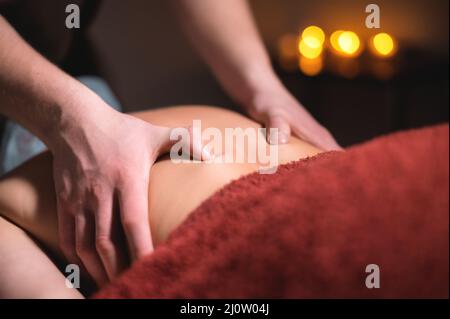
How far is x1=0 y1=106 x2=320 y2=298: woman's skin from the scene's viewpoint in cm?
58

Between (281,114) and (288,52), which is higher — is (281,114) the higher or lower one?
the lower one

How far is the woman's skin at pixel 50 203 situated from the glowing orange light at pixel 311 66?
128 cm

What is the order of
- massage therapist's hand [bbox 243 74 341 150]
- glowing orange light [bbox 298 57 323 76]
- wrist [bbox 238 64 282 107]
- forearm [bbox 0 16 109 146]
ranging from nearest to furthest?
forearm [bbox 0 16 109 146]
massage therapist's hand [bbox 243 74 341 150]
wrist [bbox 238 64 282 107]
glowing orange light [bbox 298 57 323 76]

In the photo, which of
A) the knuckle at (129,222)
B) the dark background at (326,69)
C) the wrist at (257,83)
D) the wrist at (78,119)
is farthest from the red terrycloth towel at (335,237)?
the dark background at (326,69)

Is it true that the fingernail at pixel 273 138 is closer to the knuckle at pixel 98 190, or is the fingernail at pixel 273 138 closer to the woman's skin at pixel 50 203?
the woman's skin at pixel 50 203

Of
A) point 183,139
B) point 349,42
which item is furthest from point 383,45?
point 183,139

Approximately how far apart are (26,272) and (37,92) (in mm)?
230

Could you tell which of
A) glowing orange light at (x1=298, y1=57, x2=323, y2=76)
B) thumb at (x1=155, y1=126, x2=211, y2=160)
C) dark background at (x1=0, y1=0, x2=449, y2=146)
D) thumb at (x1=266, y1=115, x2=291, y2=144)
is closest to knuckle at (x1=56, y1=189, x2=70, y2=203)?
thumb at (x1=155, y1=126, x2=211, y2=160)

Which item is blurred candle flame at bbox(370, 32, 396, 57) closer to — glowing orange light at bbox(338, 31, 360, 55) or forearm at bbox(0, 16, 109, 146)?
glowing orange light at bbox(338, 31, 360, 55)

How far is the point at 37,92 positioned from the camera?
2.27 feet

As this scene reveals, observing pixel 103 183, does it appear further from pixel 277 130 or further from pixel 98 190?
pixel 277 130

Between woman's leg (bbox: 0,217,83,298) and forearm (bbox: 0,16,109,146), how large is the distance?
0.42ft
